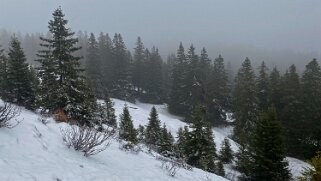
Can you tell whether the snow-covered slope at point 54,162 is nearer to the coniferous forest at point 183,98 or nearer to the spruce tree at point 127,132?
the coniferous forest at point 183,98

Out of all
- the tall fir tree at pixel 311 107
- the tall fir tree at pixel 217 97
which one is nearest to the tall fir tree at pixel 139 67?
the tall fir tree at pixel 217 97

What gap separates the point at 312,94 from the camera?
145 feet

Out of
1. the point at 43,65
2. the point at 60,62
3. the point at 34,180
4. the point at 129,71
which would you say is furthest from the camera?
the point at 129,71

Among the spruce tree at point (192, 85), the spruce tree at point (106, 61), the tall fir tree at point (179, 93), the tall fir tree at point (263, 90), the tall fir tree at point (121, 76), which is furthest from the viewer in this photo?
the spruce tree at point (106, 61)

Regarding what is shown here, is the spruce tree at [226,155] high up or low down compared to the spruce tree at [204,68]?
down

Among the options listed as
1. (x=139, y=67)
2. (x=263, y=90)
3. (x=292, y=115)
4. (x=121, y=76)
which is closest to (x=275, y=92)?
(x=263, y=90)

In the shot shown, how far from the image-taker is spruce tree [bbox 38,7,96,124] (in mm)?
23484

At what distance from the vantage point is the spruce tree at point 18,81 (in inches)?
1200

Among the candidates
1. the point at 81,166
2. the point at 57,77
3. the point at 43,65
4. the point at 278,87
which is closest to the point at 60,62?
the point at 57,77

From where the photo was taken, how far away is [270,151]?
2684cm

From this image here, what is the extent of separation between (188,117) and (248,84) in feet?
43.9

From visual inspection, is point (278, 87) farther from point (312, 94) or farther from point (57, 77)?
point (57, 77)

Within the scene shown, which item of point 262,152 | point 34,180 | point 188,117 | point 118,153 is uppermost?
point 34,180

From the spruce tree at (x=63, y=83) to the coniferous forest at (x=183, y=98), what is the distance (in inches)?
2.6
